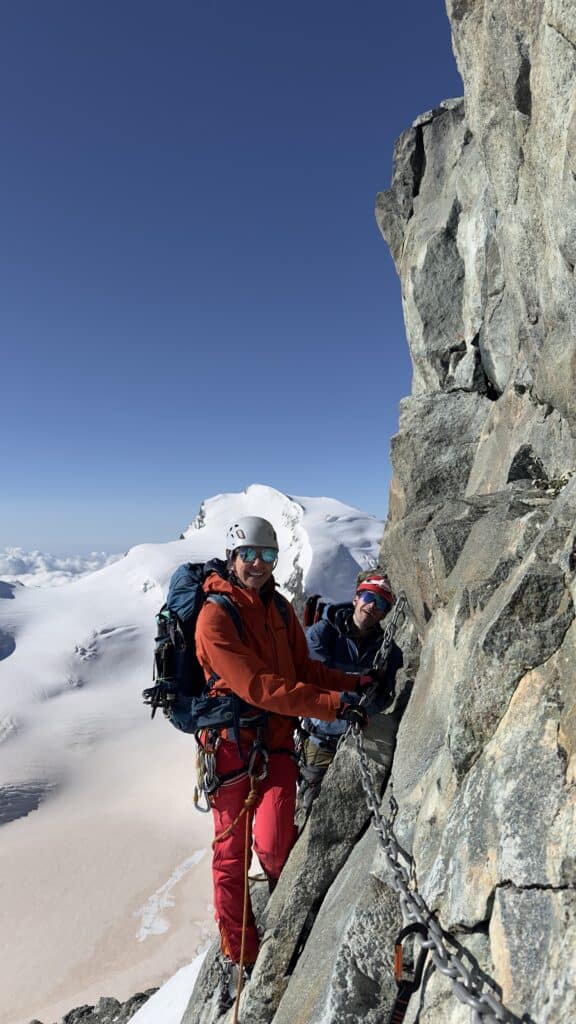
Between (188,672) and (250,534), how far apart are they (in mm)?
1516

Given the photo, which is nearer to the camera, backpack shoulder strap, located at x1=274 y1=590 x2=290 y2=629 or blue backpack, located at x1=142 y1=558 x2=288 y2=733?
blue backpack, located at x1=142 y1=558 x2=288 y2=733

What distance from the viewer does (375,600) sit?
21.2 ft

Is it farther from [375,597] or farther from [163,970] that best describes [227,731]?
[163,970]

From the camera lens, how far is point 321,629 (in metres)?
6.66

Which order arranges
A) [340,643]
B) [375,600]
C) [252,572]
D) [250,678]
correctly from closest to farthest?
[250,678], [252,572], [375,600], [340,643]

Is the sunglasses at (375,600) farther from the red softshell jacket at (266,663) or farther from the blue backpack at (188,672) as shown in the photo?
the blue backpack at (188,672)

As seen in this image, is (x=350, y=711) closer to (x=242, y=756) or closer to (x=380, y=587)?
(x=242, y=756)

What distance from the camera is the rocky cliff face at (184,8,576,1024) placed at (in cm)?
270

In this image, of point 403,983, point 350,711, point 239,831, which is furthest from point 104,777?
point 403,983

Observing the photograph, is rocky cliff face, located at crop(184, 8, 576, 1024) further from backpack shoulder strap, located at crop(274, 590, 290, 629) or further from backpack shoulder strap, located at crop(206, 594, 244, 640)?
backpack shoulder strap, located at crop(206, 594, 244, 640)

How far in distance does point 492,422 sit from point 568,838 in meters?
6.54

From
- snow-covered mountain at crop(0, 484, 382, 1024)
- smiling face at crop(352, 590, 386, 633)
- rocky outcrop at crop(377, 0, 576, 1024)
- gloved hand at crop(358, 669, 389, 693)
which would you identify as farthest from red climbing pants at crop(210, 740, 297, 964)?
snow-covered mountain at crop(0, 484, 382, 1024)

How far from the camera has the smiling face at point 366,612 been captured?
6.46 meters

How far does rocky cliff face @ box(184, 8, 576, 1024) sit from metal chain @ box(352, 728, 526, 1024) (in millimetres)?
77
